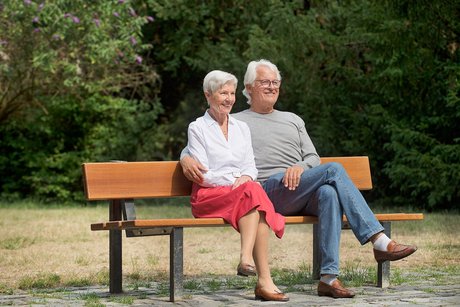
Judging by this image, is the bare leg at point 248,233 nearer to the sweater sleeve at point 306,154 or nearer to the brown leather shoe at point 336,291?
the brown leather shoe at point 336,291

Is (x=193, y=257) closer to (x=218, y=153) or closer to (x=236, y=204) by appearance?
(x=218, y=153)

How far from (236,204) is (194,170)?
41 cm

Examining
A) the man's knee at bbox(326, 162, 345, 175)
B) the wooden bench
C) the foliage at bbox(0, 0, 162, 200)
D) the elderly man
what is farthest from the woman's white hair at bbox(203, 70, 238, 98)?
the foliage at bbox(0, 0, 162, 200)

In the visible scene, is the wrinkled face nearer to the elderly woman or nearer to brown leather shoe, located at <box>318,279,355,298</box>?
the elderly woman

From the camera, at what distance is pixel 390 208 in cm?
1670

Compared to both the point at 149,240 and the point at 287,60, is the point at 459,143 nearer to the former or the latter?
the point at 287,60

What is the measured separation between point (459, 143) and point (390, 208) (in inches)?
58.5

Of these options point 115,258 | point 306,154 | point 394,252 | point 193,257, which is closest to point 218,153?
point 306,154

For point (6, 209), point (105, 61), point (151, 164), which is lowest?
point (6, 209)

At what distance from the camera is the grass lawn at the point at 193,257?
7.43 meters

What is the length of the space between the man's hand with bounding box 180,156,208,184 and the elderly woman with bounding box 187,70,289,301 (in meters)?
0.03

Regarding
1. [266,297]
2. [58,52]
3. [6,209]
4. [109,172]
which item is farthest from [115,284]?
[58,52]

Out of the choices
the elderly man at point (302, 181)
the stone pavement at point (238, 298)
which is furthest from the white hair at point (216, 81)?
the stone pavement at point (238, 298)

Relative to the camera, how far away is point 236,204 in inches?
246
